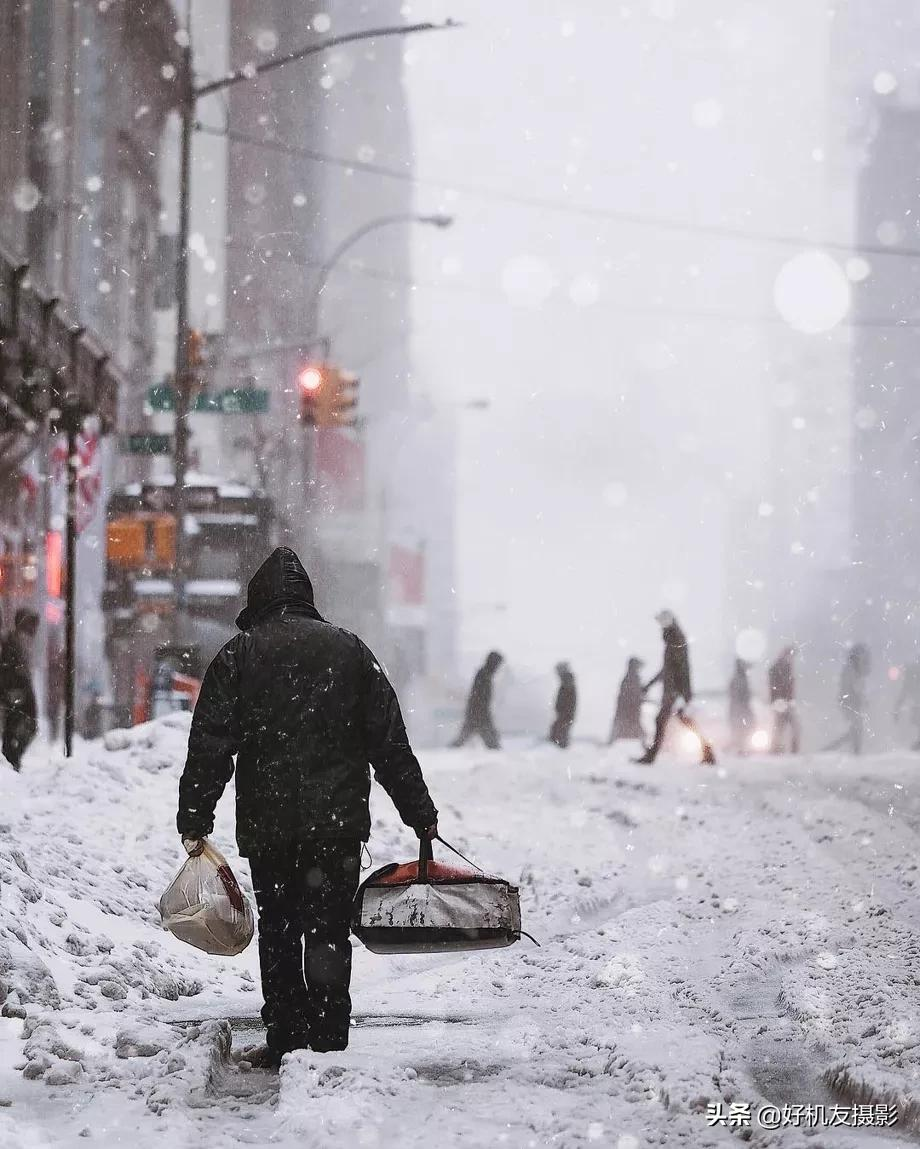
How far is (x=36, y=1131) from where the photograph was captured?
157 inches

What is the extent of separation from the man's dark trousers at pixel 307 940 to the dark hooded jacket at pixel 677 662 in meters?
11.6

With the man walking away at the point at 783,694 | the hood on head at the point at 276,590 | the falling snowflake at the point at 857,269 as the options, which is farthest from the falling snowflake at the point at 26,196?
the falling snowflake at the point at 857,269

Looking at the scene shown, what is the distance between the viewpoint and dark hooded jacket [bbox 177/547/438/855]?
479 cm

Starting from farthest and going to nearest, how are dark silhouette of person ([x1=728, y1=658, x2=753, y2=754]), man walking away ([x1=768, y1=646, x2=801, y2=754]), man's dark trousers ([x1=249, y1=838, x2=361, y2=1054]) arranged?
dark silhouette of person ([x1=728, y1=658, x2=753, y2=754]), man walking away ([x1=768, y1=646, x2=801, y2=754]), man's dark trousers ([x1=249, y1=838, x2=361, y2=1054])

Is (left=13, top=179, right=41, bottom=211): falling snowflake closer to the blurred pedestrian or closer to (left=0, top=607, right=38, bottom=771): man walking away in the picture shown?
(left=0, top=607, right=38, bottom=771): man walking away

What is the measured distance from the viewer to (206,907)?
479 cm

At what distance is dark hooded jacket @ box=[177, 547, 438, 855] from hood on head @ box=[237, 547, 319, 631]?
A: 3.9 inches

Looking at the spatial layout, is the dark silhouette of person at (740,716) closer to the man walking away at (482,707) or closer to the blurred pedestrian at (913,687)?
the blurred pedestrian at (913,687)

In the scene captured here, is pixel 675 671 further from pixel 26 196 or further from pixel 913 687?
pixel 26 196

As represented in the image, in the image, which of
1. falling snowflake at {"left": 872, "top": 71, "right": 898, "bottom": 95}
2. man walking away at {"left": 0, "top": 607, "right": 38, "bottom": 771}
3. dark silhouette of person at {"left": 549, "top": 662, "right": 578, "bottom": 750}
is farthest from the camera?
falling snowflake at {"left": 872, "top": 71, "right": 898, "bottom": 95}

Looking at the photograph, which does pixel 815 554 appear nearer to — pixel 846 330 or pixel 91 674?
pixel 846 330

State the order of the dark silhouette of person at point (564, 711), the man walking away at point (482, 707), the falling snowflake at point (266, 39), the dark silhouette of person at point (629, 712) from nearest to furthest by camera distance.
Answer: the man walking away at point (482, 707) < the dark silhouette of person at point (564, 711) < the dark silhouette of person at point (629, 712) < the falling snowflake at point (266, 39)

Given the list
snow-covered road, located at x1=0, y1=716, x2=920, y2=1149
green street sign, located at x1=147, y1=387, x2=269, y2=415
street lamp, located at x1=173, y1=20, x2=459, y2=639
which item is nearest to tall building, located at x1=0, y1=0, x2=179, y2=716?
street lamp, located at x1=173, y1=20, x2=459, y2=639

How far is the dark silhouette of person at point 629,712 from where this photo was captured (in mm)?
23695
